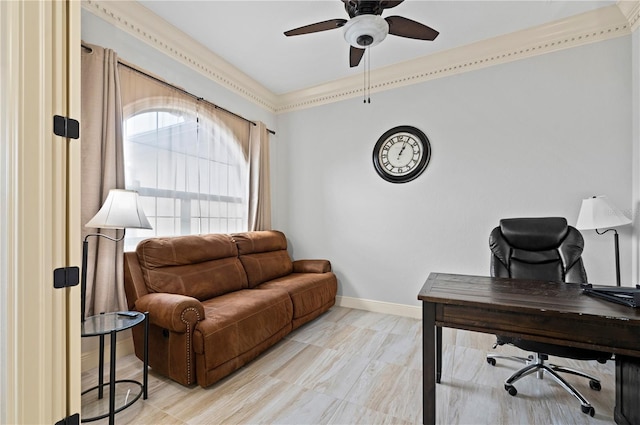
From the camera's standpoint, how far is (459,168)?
3219mm

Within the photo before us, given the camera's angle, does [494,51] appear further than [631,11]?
Yes

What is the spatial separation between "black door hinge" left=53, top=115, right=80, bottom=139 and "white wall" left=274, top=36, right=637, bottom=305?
3018mm

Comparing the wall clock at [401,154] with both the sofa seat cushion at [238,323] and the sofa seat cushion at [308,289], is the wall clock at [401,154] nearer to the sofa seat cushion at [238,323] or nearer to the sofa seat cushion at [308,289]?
the sofa seat cushion at [308,289]

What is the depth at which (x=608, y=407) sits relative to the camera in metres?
1.75

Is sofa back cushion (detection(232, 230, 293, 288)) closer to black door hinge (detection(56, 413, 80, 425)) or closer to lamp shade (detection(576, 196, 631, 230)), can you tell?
black door hinge (detection(56, 413, 80, 425))

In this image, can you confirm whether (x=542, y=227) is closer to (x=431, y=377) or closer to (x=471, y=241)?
(x=471, y=241)

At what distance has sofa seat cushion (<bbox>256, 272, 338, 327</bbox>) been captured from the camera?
2891mm

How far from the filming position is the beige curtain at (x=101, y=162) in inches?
84.9

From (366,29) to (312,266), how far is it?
267 cm

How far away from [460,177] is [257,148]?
2502 mm

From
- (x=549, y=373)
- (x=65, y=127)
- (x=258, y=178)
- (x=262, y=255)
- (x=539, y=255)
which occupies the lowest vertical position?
(x=549, y=373)

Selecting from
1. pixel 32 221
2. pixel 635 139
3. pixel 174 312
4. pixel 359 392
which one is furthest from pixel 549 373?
pixel 32 221

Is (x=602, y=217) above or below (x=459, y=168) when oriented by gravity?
below

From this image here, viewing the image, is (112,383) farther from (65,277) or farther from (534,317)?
(534,317)
